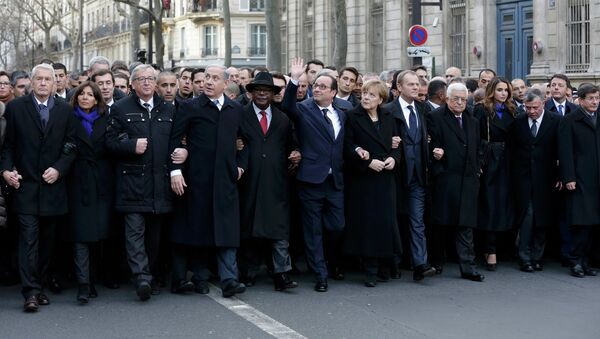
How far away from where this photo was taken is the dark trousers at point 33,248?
10484mm

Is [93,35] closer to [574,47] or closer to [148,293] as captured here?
[574,47]

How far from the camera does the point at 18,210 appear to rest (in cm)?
1052

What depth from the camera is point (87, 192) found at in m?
10.9

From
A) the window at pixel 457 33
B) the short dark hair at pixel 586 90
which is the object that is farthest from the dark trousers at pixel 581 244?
the window at pixel 457 33

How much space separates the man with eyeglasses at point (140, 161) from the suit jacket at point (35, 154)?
0.53 metres

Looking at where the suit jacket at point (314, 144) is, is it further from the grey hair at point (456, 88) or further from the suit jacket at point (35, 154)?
the suit jacket at point (35, 154)

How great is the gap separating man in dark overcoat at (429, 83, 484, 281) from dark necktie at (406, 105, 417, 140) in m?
0.31

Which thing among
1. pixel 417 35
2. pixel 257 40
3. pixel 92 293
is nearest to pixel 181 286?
pixel 92 293

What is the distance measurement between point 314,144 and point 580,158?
11.0 feet

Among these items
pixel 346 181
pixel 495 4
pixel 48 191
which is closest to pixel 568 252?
pixel 346 181

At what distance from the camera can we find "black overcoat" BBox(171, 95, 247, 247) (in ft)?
36.3

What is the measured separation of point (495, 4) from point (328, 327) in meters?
22.1

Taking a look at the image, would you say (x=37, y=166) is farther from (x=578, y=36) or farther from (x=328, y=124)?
(x=578, y=36)

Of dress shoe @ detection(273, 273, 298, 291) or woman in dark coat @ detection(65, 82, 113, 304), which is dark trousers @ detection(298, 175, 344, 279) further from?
woman in dark coat @ detection(65, 82, 113, 304)
